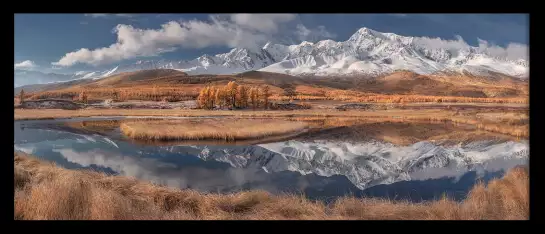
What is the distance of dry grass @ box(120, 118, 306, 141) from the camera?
334 inches

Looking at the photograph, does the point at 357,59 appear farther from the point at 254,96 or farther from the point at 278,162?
the point at 278,162

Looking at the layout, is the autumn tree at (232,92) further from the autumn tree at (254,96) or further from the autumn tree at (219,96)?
the autumn tree at (254,96)

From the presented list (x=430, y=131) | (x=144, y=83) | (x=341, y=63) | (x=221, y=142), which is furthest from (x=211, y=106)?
(x=430, y=131)

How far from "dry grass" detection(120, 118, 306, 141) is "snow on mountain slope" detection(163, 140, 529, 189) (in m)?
0.30

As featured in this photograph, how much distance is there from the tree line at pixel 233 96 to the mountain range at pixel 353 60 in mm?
448

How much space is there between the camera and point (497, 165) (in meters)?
7.72

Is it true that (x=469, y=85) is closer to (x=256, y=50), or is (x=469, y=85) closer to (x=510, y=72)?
(x=510, y=72)

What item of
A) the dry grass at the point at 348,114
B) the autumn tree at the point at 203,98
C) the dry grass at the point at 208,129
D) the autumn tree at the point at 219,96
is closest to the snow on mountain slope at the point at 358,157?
the dry grass at the point at 208,129

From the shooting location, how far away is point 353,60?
8.63 metres

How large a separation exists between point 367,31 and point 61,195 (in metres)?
6.40

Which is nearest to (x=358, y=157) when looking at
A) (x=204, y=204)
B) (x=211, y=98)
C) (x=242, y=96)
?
(x=242, y=96)

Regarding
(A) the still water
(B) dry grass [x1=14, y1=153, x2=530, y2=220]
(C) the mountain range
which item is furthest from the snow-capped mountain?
(B) dry grass [x1=14, y1=153, x2=530, y2=220]

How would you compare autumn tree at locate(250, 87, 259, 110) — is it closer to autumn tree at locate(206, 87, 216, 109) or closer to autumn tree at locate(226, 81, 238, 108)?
autumn tree at locate(226, 81, 238, 108)

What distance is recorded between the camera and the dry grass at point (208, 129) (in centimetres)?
848
